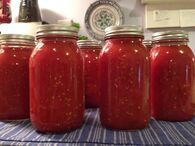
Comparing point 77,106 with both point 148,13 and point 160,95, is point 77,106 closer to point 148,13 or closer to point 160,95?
point 160,95

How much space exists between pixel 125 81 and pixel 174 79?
119 millimetres

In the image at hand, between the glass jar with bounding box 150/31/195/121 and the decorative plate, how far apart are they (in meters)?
1.21

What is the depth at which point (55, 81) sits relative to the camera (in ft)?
1.37

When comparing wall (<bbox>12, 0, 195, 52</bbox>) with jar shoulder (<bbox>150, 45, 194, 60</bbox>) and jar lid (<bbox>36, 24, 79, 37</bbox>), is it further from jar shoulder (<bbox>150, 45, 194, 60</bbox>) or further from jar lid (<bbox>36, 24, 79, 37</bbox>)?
jar lid (<bbox>36, 24, 79, 37</bbox>)

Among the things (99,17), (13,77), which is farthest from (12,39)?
(99,17)

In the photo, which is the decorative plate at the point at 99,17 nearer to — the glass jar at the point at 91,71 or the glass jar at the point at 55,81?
the glass jar at the point at 91,71

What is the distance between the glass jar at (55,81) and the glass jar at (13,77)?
0.09 meters

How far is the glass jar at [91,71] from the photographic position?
62cm

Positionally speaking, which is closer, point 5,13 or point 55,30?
point 55,30

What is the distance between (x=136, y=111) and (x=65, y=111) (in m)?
0.12

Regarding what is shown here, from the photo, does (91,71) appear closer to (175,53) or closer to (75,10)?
(175,53)

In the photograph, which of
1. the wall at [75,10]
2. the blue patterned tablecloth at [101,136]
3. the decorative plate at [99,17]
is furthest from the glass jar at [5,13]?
the blue patterned tablecloth at [101,136]

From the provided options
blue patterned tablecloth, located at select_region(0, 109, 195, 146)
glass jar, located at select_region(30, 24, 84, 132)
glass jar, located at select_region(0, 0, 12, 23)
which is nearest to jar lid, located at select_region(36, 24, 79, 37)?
glass jar, located at select_region(30, 24, 84, 132)

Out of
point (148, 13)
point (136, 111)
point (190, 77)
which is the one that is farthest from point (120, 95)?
point (148, 13)
